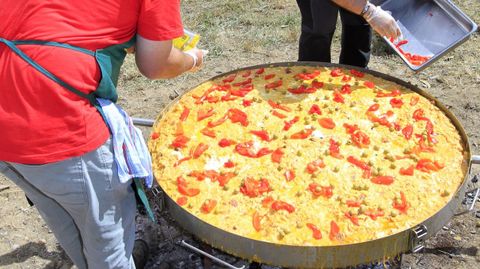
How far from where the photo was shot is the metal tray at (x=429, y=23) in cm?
450

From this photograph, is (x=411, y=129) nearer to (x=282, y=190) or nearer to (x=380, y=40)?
(x=282, y=190)

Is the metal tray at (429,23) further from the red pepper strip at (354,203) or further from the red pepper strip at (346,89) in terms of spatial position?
the red pepper strip at (354,203)

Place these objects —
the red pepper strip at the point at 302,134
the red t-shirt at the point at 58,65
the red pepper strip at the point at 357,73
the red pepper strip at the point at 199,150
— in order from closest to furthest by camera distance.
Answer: the red t-shirt at the point at 58,65 → the red pepper strip at the point at 199,150 → the red pepper strip at the point at 302,134 → the red pepper strip at the point at 357,73

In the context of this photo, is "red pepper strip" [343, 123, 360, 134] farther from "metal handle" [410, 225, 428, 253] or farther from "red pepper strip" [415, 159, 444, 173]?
"metal handle" [410, 225, 428, 253]

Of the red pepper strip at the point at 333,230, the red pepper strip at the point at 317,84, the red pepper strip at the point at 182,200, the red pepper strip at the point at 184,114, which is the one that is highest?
the red pepper strip at the point at 333,230

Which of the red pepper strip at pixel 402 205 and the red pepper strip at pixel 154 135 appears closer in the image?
the red pepper strip at pixel 402 205

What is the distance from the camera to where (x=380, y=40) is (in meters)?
7.05

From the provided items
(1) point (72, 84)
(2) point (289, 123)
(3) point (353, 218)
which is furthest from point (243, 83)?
(1) point (72, 84)

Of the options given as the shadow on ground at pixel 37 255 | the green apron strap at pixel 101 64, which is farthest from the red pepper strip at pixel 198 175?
the shadow on ground at pixel 37 255

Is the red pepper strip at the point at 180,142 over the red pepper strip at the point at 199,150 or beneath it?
beneath

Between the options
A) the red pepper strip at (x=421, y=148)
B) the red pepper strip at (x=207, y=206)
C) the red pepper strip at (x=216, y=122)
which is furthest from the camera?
the red pepper strip at (x=216, y=122)

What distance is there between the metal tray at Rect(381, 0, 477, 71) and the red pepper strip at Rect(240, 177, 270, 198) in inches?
74.2

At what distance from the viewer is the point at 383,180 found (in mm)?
3184

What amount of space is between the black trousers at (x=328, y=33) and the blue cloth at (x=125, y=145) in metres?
2.76
